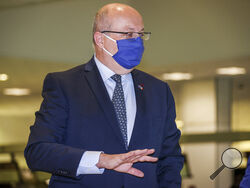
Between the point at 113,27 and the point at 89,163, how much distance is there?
71 centimetres

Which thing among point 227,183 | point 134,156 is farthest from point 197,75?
point 134,156

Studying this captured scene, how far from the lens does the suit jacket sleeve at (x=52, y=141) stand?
77.9 inches

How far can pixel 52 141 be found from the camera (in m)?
2.04

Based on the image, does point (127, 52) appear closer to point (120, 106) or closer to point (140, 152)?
point (120, 106)

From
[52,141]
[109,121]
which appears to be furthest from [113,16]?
[52,141]

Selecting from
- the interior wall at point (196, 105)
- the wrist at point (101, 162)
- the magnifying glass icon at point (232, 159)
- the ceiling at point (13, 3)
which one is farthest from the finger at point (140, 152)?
the interior wall at point (196, 105)

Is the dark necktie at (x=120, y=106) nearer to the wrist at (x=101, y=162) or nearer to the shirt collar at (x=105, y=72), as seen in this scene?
the shirt collar at (x=105, y=72)

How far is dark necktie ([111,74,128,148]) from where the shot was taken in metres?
2.17

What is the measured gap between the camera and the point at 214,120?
22.7 ft

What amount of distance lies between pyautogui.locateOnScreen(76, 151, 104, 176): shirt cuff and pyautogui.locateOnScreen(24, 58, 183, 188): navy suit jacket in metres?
0.02

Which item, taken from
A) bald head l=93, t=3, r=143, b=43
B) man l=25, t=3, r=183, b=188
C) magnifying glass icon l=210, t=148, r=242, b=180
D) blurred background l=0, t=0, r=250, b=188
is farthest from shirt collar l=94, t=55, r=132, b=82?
blurred background l=0, t=0, r=250, b=188

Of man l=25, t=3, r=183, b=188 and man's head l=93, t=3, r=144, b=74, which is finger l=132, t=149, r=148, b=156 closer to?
man l=25, t=3, r=183, b=188

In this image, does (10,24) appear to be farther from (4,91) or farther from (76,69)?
(76,69)

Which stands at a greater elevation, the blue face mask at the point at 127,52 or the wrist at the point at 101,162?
the blue face mask at the point at 127,52
